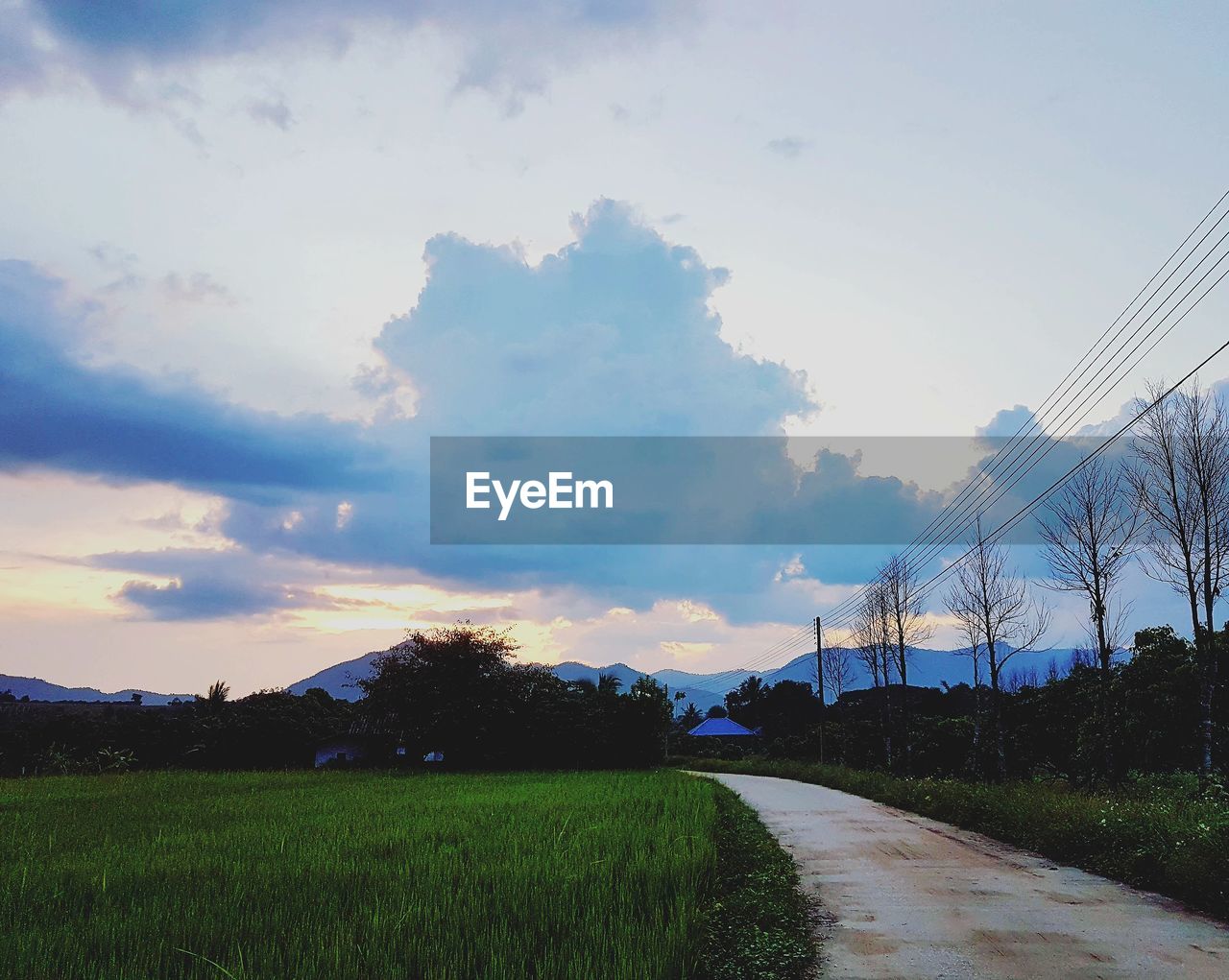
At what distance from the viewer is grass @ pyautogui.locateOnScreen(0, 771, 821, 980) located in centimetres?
589

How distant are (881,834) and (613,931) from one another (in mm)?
9994

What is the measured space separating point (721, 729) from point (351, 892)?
2996 inches

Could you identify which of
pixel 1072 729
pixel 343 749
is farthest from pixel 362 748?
pixel 1072 729

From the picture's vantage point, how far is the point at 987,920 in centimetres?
798

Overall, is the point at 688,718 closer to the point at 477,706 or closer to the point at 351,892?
the point at 477,706

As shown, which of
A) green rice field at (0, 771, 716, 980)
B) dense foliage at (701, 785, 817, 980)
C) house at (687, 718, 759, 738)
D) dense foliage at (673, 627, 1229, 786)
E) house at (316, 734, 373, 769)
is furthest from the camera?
house at (687, 718, 759, 738)

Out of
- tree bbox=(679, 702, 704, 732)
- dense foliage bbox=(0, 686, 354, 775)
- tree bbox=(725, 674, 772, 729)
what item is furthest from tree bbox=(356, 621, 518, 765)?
tree bbox=(725, 674, 772, 729)

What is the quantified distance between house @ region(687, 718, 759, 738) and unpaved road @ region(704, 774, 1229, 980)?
67.0m

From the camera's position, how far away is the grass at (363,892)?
5.89 metres

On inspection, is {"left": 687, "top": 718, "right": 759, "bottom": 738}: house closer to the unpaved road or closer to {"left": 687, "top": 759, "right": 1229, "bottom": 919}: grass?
{"left": 687, "top": 759, "right": 1229, "bottom": 919}: grass

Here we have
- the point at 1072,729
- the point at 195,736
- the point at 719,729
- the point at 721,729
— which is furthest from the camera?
the point at 719,729

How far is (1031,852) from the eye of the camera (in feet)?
40.8

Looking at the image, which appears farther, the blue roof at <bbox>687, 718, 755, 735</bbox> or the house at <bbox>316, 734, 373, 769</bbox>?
the blue roof at <bbox>687, 718, 755, 735</bbox>

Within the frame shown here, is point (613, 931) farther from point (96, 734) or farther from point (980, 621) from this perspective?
point (96, 734)
